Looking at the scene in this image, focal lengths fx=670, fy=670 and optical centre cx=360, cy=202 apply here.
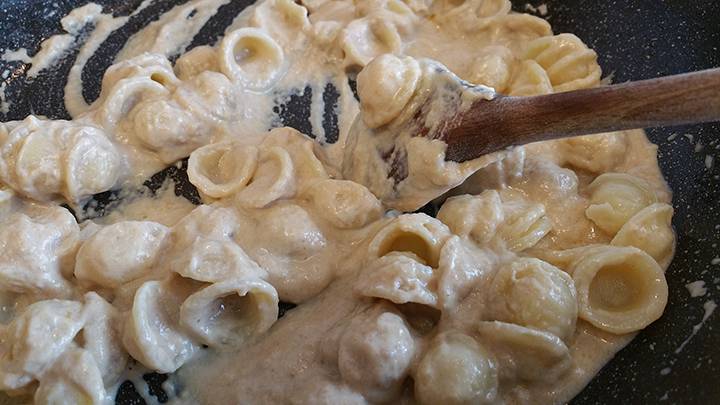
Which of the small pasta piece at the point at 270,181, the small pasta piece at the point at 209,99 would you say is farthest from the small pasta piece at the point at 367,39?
the small pasta piece at the point at 270,181

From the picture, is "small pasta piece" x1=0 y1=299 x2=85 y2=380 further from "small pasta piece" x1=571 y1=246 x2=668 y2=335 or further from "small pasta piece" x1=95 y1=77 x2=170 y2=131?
"small pasta piece" x1=571 y1=246 x2=668 y2=335

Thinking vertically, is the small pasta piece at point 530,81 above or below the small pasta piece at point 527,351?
above

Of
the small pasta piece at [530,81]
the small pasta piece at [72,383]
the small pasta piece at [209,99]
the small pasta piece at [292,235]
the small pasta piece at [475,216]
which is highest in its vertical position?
the small pasta piece at [209,99]

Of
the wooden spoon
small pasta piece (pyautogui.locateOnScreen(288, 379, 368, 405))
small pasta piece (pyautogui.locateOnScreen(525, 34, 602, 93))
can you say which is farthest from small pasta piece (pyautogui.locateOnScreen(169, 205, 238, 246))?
small pasta piece (pyautogui.locateOnScreen(525, 34, 602, 93))

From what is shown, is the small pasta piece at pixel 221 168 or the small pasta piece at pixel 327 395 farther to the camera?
the small pasta piece at pixel 221 168

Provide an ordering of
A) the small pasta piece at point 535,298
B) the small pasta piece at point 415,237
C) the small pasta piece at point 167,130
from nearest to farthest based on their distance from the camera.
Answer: the small pasta piece at point 535,298 < the small pasta piece at point 415,237 < the small pasta piece at point 167,130

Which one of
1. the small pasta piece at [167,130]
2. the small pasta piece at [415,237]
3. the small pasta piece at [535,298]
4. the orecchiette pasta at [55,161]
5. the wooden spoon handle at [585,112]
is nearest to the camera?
the wooden spoon handle at [585,112]

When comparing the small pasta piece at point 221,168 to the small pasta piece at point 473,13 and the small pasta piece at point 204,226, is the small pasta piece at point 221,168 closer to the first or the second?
the small pasta piece at point 204,226
